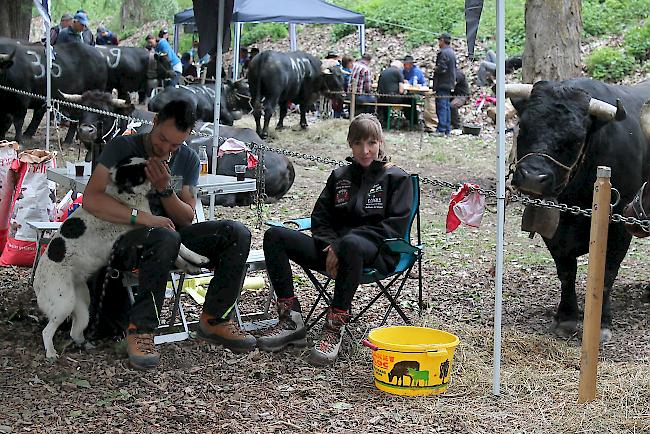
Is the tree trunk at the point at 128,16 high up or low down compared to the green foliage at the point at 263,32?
up

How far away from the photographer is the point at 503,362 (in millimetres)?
4805

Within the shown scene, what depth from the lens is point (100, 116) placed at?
949 cm

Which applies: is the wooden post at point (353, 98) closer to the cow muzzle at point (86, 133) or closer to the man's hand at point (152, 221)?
the cow muzzle at point (86, 133)

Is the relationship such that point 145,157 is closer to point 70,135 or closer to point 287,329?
point 287,329

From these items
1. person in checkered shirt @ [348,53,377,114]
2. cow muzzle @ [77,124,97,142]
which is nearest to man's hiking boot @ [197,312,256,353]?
cow muzzle @ [77,124,97,142]

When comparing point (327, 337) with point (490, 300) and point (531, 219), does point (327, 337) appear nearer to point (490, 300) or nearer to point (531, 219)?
point (531, 219)

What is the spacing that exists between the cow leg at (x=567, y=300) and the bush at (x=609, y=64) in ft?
52.8

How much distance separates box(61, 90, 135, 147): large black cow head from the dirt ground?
2739 millimetres

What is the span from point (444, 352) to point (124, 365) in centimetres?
170

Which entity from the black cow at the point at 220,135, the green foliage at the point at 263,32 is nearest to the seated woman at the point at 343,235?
the black cow at the point at 220,135

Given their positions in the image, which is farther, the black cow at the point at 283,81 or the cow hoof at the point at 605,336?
the black cow at the point at 283,81

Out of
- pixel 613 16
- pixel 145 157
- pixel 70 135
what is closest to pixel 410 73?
pixel 613 16

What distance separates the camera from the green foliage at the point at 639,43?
21172 mm

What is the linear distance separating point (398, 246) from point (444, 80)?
13959 millimetres
